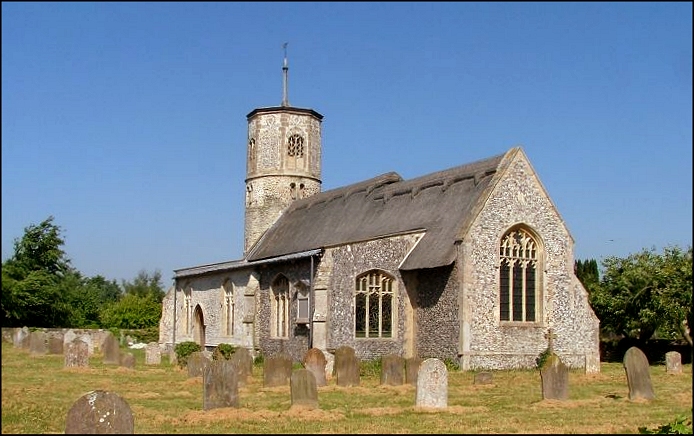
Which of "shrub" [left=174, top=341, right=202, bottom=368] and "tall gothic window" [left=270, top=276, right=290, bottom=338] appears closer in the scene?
"shrub" [left=174, top=341, right=202, bottom=368]

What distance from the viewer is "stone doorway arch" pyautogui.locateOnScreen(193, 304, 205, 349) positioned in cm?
3809

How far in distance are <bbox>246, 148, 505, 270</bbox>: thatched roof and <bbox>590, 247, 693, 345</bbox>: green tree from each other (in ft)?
25.5

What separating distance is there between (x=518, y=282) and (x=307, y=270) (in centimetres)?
714

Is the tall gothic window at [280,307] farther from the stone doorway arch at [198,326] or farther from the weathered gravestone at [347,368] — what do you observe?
the weathered gravestone at [347,368]

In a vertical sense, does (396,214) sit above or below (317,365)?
above

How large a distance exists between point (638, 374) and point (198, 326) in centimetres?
2550

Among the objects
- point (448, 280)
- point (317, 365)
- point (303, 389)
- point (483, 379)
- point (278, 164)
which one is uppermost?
point (278, 164)

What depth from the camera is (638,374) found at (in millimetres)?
16469

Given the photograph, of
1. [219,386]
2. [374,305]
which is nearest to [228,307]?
[374,305]

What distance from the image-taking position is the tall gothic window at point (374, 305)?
2652 centimetres

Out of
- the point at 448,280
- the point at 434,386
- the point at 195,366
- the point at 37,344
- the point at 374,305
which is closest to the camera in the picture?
the point at 434,386

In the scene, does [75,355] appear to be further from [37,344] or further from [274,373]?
[274,373]

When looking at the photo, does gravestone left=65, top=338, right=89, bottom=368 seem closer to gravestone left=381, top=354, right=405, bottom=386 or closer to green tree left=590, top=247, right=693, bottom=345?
gravestone left=381, top=354, right=405, bottom=386

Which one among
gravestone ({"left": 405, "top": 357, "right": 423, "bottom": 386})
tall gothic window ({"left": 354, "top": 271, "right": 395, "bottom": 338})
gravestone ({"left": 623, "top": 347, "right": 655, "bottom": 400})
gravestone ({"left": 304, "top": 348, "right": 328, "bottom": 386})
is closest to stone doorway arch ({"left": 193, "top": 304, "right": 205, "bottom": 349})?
tall gothic window ({"left": 354, "top": 271, "right": 395, "bottom": 338})
